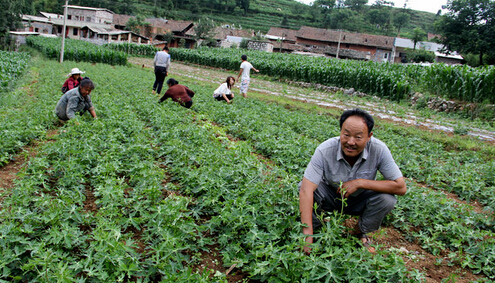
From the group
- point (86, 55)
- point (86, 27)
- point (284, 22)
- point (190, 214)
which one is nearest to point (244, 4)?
point (284, 22)

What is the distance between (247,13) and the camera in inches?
4301

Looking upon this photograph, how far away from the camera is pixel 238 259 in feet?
9.75

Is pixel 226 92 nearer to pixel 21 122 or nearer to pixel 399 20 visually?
pixel 21 122

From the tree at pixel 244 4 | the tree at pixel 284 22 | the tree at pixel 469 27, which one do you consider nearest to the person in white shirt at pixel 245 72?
the tree at pixel 469 27

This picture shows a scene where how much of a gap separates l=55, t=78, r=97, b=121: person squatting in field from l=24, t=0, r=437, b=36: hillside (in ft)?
289

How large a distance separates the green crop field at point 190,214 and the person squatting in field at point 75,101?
303 mm

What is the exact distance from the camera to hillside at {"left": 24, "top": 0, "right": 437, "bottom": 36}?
300 ft

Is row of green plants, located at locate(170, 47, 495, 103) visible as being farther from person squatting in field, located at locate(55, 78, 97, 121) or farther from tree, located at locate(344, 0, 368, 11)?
tree, located at locate(344, 0, 368, 11)

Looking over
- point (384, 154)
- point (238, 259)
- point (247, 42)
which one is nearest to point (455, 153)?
point (384, 154)

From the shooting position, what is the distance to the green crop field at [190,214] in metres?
2.71

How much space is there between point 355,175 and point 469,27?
57.0 m

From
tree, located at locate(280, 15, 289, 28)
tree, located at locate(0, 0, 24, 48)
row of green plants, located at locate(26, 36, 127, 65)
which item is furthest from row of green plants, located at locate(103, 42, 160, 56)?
tree, located at locate(280, 15, 289, 28)

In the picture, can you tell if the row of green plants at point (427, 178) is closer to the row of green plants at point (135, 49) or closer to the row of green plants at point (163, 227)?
the row of green plants at point (163, 227)

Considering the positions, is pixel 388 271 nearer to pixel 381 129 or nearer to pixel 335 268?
pixel 335 268
